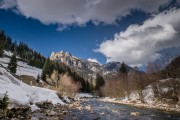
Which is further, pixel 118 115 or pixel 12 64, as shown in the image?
pixel 12 64

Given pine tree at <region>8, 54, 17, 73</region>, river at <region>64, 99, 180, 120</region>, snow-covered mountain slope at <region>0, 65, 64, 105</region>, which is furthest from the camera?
pine tree at <region>8, 54, 17, 73</region>

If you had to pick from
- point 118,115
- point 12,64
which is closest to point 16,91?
point 118,115

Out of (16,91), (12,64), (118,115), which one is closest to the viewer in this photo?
(118,115)

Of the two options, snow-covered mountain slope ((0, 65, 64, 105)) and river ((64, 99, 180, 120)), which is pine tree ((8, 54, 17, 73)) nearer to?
snow-covered mountain slope ((0, 65, 64, 105))

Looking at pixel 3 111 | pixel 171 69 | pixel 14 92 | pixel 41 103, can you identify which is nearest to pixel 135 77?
pixel 171 69

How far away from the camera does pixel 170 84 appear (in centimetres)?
6575

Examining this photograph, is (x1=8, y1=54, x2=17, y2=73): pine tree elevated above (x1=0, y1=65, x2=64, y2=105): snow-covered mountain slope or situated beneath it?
elevated above

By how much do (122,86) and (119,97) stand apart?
9247mm

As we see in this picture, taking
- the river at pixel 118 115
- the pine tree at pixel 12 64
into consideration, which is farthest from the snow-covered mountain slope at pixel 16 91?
the pine tree at pixel 12 64

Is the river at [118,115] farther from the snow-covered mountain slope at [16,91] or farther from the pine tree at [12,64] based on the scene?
the pine tree at [12,64]

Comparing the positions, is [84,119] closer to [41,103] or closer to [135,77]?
[41,103]

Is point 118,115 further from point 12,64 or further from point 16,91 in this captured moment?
point 12,64

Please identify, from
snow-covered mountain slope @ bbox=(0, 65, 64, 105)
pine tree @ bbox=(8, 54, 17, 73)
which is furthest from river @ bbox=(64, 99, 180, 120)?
pine tree @ bbox=(8, 54, 17, 73)

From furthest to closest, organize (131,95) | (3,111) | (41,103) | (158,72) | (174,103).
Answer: (131,95) → (158,72) → (174,103) → (41,103) → (3,111)
